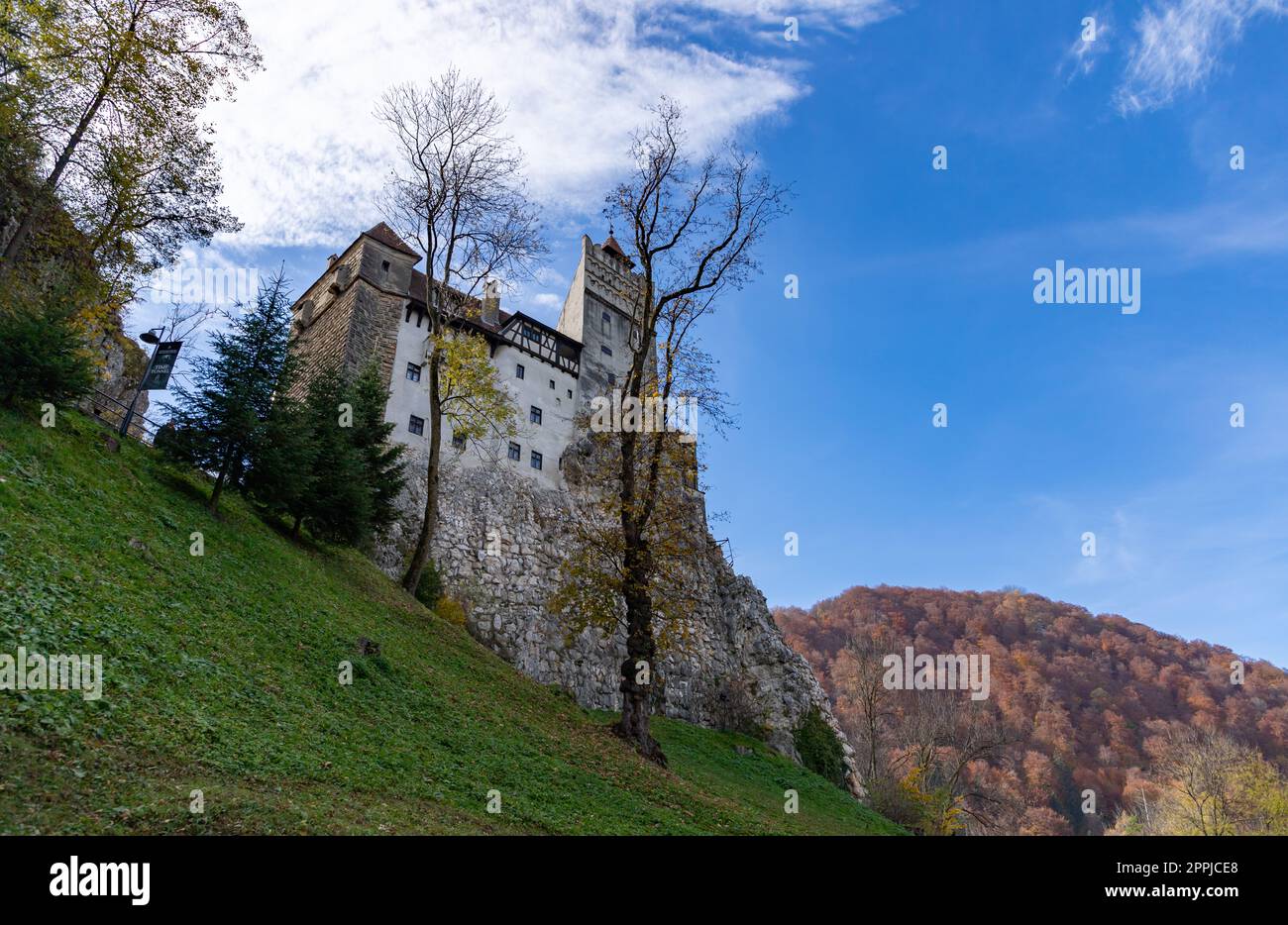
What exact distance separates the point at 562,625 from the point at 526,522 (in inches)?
344

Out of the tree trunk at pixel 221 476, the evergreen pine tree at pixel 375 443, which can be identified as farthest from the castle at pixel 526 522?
the tree trunk at pixel 221 476

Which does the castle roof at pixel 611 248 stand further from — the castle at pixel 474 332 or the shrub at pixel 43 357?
the shrub at pixel 43 357

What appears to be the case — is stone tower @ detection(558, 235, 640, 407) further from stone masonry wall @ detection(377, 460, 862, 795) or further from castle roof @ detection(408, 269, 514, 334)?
stone masonry wall @ detection(377, 460, 862, 795)

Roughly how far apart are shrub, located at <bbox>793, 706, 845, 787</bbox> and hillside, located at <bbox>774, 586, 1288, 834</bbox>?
1483cm

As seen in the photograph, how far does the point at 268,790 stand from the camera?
8.01 metres

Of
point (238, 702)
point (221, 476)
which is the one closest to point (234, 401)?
point (221, 476)

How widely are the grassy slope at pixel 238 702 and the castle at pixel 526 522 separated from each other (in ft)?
40.0

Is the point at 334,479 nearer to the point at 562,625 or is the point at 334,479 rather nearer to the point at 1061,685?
the point at 562,625

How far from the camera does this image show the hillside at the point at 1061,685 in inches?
2702

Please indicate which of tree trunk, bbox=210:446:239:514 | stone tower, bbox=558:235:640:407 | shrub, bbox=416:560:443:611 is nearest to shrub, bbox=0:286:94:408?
tree trunk, bbox=210:446:239:514

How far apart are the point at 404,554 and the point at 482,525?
5.12 m

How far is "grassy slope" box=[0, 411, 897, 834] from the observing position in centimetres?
720
